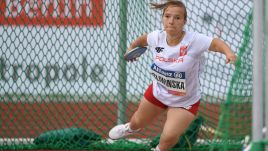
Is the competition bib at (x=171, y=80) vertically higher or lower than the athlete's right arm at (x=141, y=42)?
lower

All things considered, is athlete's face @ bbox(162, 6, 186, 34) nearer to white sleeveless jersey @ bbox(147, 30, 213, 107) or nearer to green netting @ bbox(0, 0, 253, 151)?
white sleeveless jersey @ bbox(147, 30, 213, 107)

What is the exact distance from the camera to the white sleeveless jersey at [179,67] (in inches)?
270

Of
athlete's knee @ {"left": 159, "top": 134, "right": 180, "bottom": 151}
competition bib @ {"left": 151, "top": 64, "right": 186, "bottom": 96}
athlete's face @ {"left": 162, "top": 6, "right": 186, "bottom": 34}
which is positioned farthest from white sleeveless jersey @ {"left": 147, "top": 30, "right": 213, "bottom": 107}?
athlete's knee @ {"left": 159, "top": 134, "right": 180, "bottom": 151}

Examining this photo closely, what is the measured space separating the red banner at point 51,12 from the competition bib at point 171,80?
228 cm

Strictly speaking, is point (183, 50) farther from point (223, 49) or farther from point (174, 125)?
point (174, 125)

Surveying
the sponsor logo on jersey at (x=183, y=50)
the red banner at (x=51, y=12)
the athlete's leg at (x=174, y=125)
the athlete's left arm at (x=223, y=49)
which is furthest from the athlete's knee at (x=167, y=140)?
the red banner at (x=51, y=12)

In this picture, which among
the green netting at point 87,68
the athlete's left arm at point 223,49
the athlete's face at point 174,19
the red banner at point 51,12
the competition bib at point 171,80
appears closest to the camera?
the athlete's left arm at point 223,49

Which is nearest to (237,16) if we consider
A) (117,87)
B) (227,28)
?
(227,28)

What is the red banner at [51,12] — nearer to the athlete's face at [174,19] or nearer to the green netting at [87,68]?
the green netting at [87,68]

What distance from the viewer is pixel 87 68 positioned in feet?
33.5

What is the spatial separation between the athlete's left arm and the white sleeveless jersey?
0.07 metres

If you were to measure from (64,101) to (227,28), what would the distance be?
2.48m

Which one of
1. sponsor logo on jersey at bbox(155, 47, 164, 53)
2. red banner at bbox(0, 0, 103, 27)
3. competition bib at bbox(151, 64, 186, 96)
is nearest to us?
competition bib at bbox(151, 64, 186, 96)

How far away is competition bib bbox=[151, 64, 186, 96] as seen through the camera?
6.89 m
